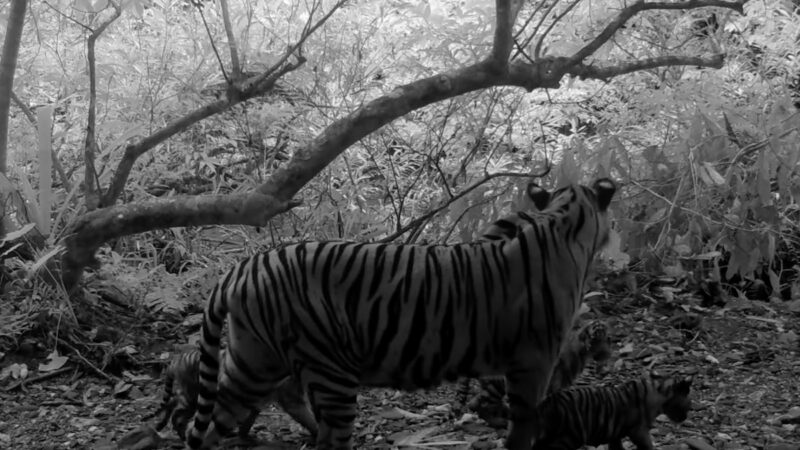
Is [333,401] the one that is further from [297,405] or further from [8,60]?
[8,60]

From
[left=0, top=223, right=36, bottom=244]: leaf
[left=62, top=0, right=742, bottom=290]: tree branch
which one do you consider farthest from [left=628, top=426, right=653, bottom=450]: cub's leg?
[left=0, top=223, right=36, bottom=244]: leaf

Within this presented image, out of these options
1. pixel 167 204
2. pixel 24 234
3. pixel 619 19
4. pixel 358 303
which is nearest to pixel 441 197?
pixel 619 19

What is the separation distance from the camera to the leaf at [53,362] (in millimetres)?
4723

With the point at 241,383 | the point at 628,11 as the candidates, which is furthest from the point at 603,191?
the point at 628,11

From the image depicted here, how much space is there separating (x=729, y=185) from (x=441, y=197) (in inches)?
76.2

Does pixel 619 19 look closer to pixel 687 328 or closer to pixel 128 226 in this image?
pixel 687 328

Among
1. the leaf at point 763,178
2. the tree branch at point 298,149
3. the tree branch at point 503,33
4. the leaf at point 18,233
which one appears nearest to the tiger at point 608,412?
the tree branch at point 298,149

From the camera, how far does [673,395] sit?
3.39m

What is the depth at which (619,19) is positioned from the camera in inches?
197

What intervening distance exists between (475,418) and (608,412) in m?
0.96

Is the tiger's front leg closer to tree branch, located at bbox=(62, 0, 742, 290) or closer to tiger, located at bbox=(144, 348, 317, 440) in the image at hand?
tiger, located at bbox=(144, 348, 317, 440)

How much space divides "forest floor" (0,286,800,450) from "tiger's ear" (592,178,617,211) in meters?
1.06

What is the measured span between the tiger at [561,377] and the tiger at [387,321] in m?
0.40

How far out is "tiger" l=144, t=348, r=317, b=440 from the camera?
3732 millimetres
